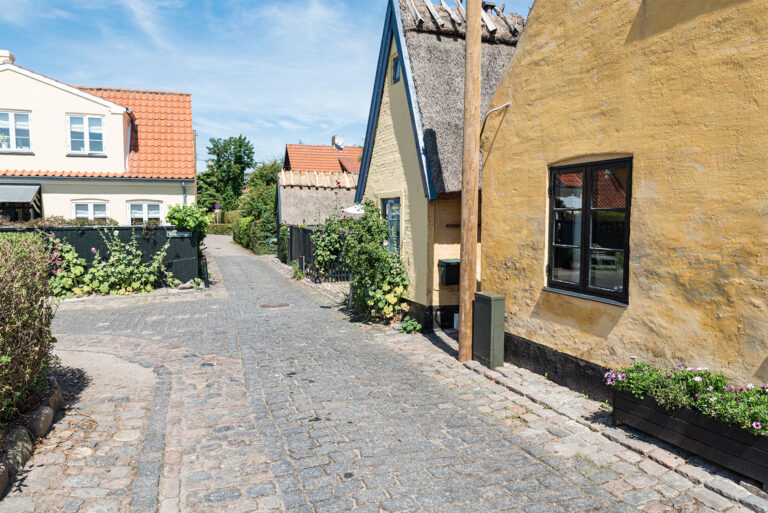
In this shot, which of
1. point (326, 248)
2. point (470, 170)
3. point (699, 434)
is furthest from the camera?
point (326, 248)

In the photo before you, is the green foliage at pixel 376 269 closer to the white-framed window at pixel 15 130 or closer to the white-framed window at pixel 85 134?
the white-framed window at pixel 85 134

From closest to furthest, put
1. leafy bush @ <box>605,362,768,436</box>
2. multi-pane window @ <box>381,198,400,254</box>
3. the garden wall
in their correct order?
leafy bush @ <box>605,362,768,436</box>, multi-pane window @ <box>381,198,400,254</box>, the garden wall

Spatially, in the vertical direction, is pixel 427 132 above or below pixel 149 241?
above

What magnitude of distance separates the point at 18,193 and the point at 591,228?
1810 centimetres

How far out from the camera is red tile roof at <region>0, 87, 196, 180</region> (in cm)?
1836

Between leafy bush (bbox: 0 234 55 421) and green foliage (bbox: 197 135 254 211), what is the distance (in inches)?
2176

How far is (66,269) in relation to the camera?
1338cm

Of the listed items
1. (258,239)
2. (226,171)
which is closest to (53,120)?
(258,239)

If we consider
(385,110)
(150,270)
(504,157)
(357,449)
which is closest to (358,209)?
(385,110)

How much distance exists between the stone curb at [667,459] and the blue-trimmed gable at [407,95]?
14.0 ft

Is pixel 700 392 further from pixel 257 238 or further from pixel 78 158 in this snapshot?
pixel 257 238

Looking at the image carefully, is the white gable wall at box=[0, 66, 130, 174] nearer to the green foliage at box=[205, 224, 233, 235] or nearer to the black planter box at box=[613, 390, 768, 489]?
the black planter box at box=[613, 390, 768, 489]

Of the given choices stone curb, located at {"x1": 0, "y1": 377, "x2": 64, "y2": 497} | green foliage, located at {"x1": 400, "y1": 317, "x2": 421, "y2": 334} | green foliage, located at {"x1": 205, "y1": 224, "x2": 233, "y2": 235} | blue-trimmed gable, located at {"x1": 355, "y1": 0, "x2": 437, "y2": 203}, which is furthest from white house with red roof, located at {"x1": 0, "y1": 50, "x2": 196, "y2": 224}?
green foliage, located at {"x1": 205, "y1": 224, "x2": 233, "y2": 235}

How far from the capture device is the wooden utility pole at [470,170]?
704 cm
